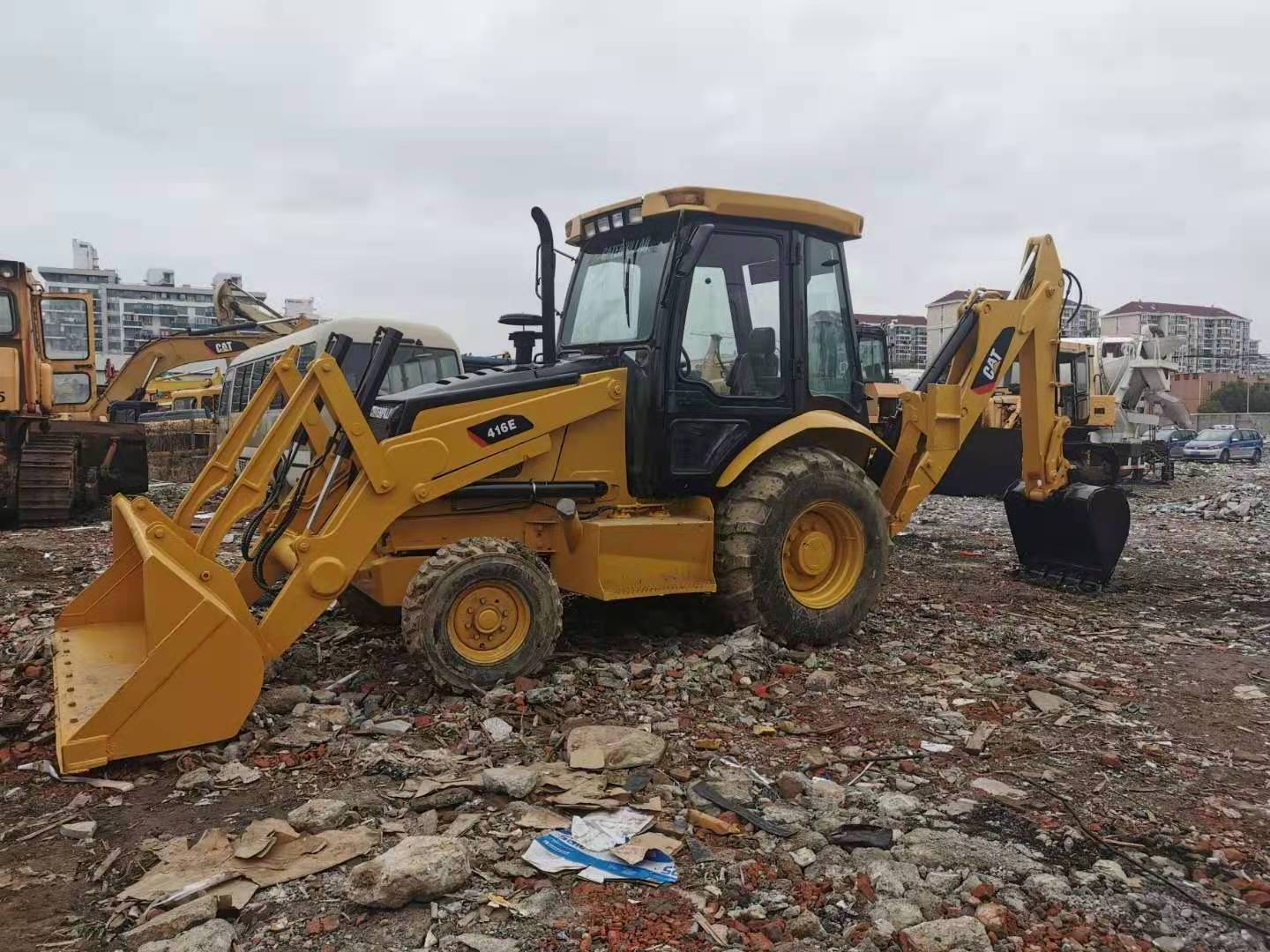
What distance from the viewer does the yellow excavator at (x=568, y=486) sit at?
4367 millimetres

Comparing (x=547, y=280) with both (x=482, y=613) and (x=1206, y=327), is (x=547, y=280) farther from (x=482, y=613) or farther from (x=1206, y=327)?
(x=1206, y=327)

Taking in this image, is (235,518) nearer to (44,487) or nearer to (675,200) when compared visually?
(675,200)

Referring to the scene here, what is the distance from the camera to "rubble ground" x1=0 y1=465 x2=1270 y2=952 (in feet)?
9.40

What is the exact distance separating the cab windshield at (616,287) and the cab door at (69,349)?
367 inches

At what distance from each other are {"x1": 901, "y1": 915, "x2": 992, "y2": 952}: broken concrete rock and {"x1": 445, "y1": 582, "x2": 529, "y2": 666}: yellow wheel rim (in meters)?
2.49

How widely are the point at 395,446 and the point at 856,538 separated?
2.80 meters

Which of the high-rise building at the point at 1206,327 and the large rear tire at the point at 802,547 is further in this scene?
the high-rise building at the point at 1206,327

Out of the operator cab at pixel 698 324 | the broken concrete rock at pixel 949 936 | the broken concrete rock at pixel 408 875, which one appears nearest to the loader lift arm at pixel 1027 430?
the operator cab at pixel 698 324

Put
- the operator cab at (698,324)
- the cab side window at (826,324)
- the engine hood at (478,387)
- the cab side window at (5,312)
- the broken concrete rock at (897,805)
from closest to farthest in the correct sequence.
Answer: the broken concrete rock at (897,805) < the engine hood at (478,387) < the operator cab at (698,324) < the cab side window at (826,324) < the cab side window at (5,312)

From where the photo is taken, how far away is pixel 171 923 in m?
2.77

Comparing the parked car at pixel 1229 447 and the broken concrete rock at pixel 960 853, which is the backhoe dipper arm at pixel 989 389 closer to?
the broken concrete rock at pixel 960 853

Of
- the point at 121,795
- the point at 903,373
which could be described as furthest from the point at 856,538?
the point at 903,373

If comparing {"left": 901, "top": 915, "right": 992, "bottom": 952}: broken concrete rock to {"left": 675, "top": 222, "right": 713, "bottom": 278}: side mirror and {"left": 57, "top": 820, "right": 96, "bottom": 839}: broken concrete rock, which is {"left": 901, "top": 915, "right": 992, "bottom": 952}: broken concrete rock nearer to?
{"left": 57, "top": 820, "right": 96, "bottom": 839}: broken concrete rock

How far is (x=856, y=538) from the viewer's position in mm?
6004
